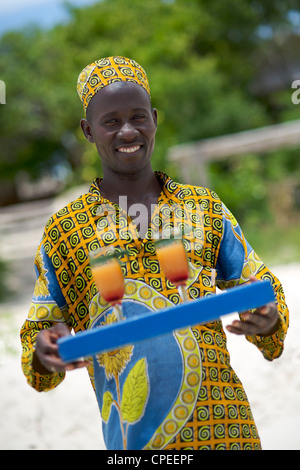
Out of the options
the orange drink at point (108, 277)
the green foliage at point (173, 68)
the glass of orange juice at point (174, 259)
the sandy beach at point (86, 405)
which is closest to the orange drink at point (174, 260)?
the glass of orange juice at point (174, 259)

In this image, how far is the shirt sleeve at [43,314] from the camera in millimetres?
1610

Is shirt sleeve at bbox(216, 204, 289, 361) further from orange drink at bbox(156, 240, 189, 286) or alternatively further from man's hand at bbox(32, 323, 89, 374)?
man's hand at bbox(32, 323, 89, 374)

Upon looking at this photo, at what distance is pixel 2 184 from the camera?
30.1 meters

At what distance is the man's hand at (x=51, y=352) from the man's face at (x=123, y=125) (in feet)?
1.41

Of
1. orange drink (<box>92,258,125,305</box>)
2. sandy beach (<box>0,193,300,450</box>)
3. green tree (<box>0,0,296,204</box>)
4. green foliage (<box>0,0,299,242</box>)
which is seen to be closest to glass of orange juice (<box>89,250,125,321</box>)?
orange drink (<box>92,258,125,305</box>)

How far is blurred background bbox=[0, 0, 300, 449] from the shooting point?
4.88 meters

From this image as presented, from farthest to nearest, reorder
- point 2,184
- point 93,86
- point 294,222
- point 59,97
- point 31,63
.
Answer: point 2,184 → point 31,63 → point 59,97 → point 294,222 → point 93,86

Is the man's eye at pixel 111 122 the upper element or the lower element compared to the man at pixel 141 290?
upper

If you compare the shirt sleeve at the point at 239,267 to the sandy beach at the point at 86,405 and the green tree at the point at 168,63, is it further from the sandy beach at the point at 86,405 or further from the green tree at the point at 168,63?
the green tree at the point at 168,63

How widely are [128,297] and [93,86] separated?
0.53 metres

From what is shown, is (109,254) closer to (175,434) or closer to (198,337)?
(198,337)

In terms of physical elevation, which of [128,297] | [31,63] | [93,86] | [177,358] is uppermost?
[31,63]

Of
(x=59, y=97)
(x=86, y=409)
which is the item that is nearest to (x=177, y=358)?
(x=86, y=409)
